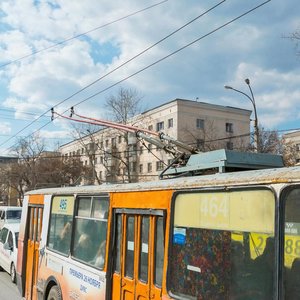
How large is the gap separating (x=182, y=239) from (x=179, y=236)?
0.19ft

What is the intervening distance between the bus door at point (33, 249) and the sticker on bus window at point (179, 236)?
15.9 feet

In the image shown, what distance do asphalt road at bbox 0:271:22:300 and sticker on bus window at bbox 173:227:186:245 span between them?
7.40 meters

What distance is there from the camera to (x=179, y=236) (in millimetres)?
4363

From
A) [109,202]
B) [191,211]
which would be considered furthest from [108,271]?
[191,211]

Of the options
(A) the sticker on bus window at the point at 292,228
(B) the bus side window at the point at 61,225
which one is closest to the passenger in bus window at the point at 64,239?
(B) the bus side window at the point at 61,225

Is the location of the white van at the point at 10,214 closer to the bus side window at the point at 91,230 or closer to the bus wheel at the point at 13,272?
the bus wheel at the point at 13,272

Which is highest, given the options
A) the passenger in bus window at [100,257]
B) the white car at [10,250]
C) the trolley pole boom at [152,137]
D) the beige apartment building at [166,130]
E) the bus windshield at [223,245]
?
the beige apartment building at [166,130]

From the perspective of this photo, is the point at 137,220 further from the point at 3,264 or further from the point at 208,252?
the point at 3,264

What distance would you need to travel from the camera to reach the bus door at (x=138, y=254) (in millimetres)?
4707

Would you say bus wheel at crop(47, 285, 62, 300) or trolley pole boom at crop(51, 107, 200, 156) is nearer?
bus wheel at crop(47, 285, 62, 300)

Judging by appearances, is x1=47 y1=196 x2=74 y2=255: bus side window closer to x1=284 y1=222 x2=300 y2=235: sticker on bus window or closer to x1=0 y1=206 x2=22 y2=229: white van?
x1=284 y1=222 x2=300 y2=235: sticker on bus window

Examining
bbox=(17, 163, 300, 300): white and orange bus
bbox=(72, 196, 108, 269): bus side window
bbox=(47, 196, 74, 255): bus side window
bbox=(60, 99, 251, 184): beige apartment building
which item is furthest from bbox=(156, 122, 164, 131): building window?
bbox=(72, 196, 108, 269): bus side window

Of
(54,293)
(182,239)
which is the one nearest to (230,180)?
(182,239)

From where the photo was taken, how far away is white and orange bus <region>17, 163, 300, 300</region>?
323 centimetres
